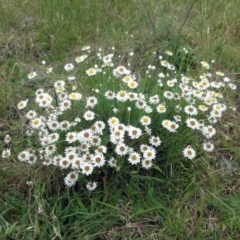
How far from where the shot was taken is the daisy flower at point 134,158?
4.84ft

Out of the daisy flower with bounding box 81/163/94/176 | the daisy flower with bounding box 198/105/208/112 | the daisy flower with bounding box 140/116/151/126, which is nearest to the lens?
the daisy flower with bounding box 81/163/94/176

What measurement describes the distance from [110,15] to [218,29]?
775mm

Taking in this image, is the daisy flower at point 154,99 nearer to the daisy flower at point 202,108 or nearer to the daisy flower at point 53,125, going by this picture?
the daisy flower at point 202,108

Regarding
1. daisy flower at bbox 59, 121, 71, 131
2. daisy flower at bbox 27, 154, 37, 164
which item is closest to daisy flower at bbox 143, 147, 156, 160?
daisy flower at bbox 59, 121, 71, 131

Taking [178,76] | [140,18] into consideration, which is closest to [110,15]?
[140,18]

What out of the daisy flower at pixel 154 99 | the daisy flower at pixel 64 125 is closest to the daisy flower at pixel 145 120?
the daisy flower at pixel 154 99

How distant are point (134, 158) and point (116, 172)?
122mm

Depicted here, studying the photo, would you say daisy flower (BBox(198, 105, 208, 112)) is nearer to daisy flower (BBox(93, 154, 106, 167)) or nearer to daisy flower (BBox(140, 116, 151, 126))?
daisy flower (BBox(140, 116, 151, 126))

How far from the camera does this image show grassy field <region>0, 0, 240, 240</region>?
4.81ft

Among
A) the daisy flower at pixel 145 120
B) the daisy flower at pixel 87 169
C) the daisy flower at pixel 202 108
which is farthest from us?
the daisy flower at pixel 202 108

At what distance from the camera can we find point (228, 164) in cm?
→ 175

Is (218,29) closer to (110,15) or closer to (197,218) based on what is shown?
(110,15)

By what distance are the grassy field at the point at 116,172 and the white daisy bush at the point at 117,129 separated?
0.03m

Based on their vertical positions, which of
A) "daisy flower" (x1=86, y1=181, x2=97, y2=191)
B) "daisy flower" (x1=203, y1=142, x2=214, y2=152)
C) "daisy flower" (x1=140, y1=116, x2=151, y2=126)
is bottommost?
"daisy flower" (x1=86, y1=181, x2=97, y2=191)
